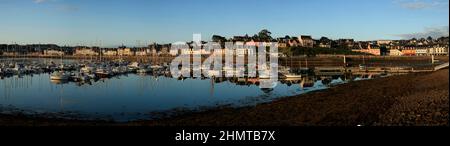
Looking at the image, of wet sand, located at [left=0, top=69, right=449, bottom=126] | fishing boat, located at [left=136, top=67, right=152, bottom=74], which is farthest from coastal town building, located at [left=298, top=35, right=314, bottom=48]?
wet sand, located at [left=0, top=69, right=449, bottom=126]

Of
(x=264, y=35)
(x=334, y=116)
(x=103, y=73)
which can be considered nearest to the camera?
(x=334, y=116)

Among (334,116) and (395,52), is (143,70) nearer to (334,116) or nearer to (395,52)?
(334,116)

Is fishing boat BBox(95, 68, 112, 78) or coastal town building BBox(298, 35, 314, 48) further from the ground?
coastal town building BBox(298, 35, 314, 48)

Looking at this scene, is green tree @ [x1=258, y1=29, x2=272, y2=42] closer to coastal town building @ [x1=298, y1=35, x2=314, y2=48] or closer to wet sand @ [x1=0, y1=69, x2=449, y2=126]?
coastal town building @ [x1=298, y1=35, x2=314, y2=48]

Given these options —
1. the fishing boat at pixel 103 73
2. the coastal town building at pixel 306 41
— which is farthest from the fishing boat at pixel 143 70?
the coastal town building at pixel 306 41

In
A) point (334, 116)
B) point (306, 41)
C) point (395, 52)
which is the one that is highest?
point (306, 41)

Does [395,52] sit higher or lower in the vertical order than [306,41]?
lower

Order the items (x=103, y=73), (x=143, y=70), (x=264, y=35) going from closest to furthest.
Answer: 1. (x=103, y=73)
2. (x=143, y=70)
3. (x=264, y=35)

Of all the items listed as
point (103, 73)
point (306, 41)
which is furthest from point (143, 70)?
point (306, 41)

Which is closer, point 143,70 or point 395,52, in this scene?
point 143,70

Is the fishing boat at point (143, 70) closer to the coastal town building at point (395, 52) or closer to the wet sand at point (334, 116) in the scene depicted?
the wet sand at point (334, 116)

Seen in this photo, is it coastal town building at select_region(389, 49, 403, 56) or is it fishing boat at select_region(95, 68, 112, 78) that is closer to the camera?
fishing boat at select_region(95, 68, 112, 78)

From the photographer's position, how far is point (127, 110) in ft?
93.0
